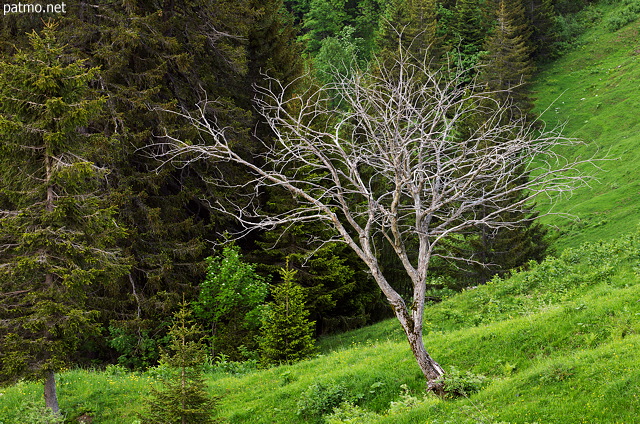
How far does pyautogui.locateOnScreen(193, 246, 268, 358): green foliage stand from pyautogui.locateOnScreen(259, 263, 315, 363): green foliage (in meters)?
1.67

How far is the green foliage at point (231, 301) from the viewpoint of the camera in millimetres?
15438

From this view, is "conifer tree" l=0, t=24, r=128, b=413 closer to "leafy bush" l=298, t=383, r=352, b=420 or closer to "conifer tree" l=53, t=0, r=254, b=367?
"conifer tree" l=53, t=0, r=254, b=367

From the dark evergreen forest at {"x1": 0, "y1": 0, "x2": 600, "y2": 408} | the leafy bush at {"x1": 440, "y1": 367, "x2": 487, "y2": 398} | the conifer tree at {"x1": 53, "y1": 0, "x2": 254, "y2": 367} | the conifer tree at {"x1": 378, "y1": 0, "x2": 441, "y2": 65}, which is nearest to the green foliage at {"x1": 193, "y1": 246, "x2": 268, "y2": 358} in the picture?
the dark evergreen forest at {"x1": 0, "y1": 0, "x2": 600, "y2": 408}

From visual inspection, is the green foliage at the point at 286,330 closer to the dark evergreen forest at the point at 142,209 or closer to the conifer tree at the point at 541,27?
the dark evergreen forest at the point at 142,209

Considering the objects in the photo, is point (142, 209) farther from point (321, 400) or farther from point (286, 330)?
point (321, 400)

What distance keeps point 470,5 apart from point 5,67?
4480cm

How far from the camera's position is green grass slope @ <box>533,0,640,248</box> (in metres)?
24.5

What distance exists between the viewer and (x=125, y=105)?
52.5ft

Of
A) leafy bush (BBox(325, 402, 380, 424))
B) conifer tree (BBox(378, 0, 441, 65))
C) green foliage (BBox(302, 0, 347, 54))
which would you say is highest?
green foliage (BBox(302, 0, 347, 54))

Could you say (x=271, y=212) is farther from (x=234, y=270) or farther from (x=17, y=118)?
(x=17, y=118)

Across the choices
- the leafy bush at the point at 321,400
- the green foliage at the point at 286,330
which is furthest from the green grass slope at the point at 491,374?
the green foliage at the point at 286,330

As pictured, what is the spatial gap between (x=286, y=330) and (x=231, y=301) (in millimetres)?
2764

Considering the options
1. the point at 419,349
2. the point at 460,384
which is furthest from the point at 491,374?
the point at 419,349

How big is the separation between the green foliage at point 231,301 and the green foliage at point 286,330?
1.67 metres
